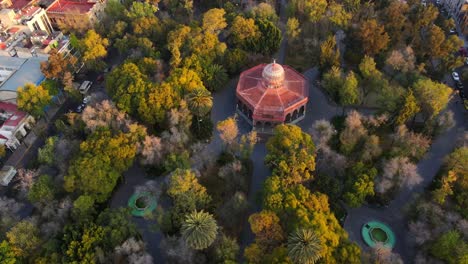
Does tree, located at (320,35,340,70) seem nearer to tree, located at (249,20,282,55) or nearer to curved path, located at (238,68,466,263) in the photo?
curved path, located at (238,68,466,263)

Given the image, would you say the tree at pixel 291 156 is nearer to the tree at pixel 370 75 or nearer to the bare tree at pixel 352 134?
the bare tree at pixel 352 134

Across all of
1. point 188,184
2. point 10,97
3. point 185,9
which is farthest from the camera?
point 185,9

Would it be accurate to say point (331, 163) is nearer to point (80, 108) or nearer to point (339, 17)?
point (339, 17)

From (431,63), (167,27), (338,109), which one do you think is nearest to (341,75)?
(338,109)

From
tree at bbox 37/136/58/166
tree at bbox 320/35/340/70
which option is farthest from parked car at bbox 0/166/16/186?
tree at bbox 320/35/340/70

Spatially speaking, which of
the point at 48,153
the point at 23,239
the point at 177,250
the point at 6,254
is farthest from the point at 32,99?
the point at 177,250

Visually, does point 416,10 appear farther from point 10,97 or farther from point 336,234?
point 10,97

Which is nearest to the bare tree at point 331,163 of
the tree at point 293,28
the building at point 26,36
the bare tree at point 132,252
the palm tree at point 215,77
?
the palm tree at point 215,77
